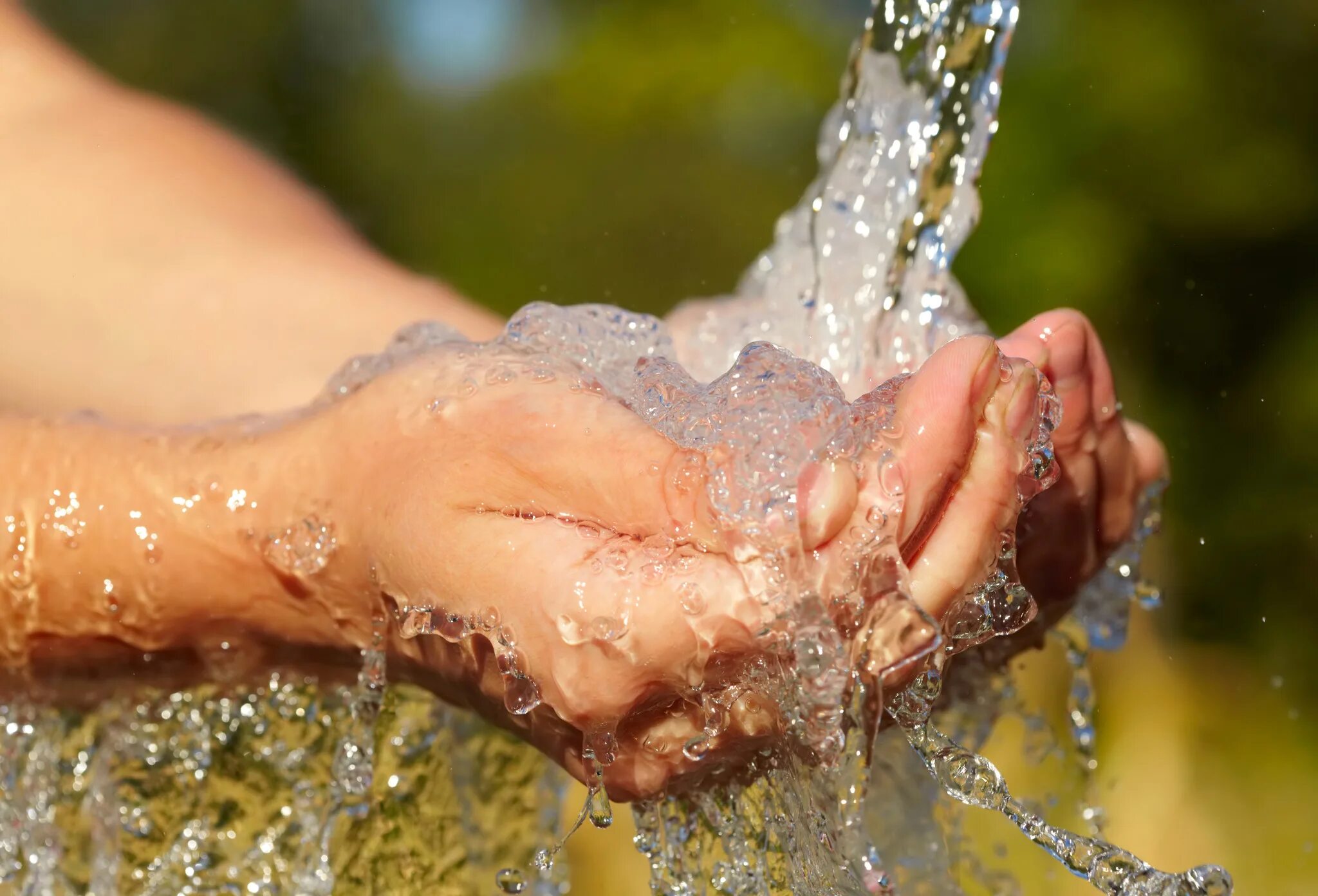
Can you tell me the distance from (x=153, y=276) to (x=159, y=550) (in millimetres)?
423

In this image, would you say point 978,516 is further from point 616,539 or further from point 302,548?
point 302,548

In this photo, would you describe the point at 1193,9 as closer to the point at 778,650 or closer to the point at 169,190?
the point at 169,190

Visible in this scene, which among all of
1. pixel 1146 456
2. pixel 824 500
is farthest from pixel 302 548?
pixel 1146 456

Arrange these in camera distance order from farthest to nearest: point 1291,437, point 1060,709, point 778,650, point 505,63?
point 505,63 < point 1291,437 < point 1060,709 < point 778,650

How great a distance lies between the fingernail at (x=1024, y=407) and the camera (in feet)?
1.89

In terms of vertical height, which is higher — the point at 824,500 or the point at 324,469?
the point at 824,500

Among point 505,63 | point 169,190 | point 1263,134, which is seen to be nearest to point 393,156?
point 505,63

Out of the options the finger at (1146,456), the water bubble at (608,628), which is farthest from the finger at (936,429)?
the finger at (1146,456)

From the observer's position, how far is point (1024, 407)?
1.90 feet

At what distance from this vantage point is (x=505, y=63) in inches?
181

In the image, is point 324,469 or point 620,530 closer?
point 620,530

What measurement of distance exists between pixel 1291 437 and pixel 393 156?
10.5ft

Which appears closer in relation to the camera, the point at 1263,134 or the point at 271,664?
the point at 271,664

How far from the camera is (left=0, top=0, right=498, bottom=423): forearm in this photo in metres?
1.01
